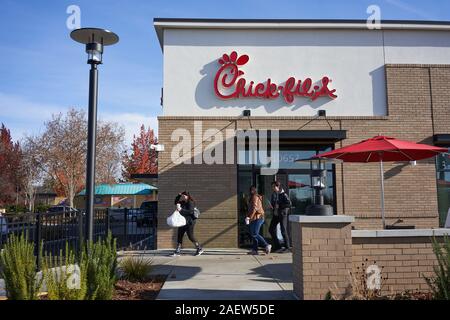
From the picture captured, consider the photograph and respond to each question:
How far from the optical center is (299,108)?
12781 millimetres

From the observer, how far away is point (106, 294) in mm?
5328

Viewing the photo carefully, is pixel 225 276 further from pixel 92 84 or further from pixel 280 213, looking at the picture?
pixel 92 84

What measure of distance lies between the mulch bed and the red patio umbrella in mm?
3875

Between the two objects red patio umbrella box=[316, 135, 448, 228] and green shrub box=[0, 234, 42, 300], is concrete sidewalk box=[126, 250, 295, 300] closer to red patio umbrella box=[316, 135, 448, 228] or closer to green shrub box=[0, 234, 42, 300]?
green shrub box=[0, 234, 42, 300]

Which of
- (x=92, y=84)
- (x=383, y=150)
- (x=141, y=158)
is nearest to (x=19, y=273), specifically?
(x=92, y=84)

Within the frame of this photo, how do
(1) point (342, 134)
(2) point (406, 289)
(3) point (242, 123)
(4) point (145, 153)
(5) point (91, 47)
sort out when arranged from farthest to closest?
(4) point (145, 153), (3) point (242, 123), (1) point (342, 134), (5) point (91, 47), (2) point (406, 289)

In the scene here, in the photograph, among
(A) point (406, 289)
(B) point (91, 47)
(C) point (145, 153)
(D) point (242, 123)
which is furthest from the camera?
(C) point (145, 153)

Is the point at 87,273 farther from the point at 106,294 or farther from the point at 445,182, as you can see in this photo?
the point at 445,182

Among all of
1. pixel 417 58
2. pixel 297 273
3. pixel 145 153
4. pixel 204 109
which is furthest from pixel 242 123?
pixel 145 153

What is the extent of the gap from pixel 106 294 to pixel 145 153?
149ft

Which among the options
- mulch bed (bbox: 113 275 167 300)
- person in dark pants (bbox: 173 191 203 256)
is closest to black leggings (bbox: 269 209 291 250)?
person in dark pants (bbox: 173 191 203 256)

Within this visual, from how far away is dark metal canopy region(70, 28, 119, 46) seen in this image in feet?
22.1

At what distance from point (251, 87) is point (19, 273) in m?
9.15
